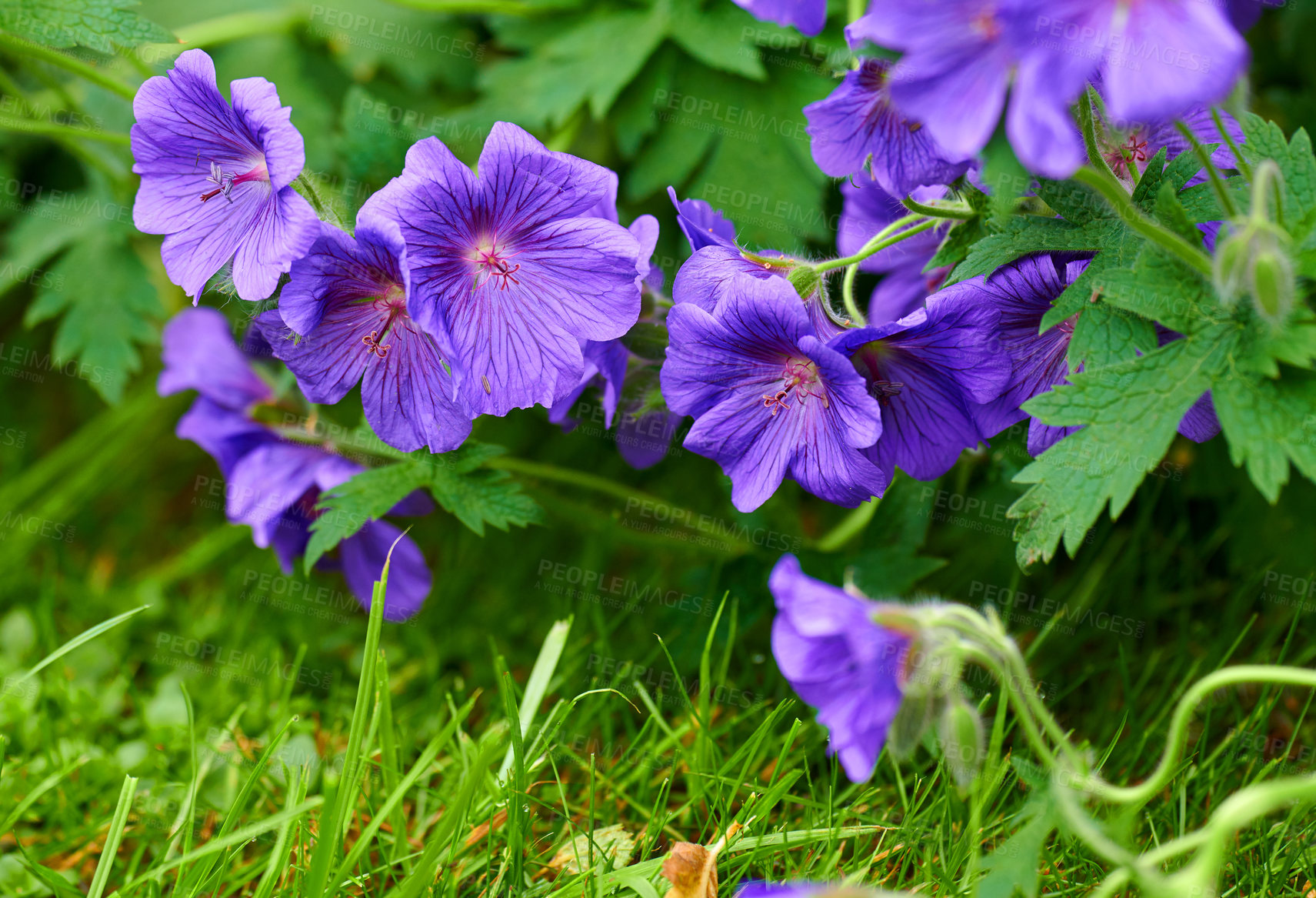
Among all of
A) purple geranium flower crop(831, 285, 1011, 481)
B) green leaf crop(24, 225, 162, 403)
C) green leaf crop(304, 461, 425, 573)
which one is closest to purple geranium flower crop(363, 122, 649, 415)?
green leaf crop(304, 461, 425, 573)

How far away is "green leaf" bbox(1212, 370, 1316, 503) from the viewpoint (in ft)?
3.38

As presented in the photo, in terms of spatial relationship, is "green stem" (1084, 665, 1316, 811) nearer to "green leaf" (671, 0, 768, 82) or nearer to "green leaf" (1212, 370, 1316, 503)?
"green leaf" (1212, 370, 1316, 503)

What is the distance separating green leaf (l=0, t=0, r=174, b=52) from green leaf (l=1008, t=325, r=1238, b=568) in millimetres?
1424

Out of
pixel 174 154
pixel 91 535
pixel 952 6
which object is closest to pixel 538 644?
pixel 174 154

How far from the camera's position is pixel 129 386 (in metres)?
2.64

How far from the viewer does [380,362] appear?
4.37ft

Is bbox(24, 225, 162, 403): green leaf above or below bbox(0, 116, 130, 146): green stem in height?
below

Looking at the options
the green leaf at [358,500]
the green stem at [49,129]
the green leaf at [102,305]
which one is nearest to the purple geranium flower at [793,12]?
the green leaf at [358,500]

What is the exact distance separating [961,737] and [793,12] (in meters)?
0.85

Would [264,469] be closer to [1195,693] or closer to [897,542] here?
[897,542]

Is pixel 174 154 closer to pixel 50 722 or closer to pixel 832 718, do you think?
pixel 50 722
